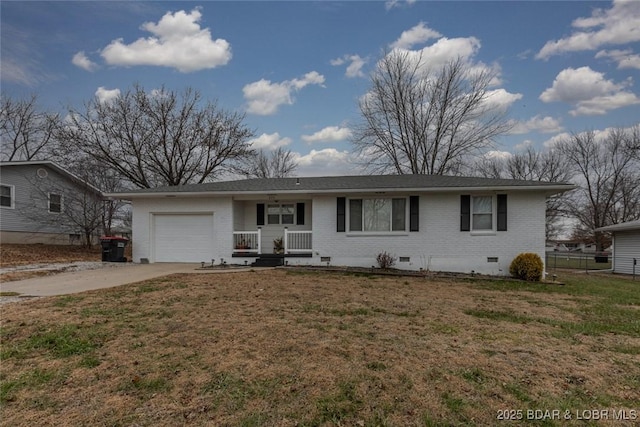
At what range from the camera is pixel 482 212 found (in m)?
12.5

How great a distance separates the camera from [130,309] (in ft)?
20.1

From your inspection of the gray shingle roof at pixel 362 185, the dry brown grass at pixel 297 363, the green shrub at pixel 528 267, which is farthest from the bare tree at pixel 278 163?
the dry brown grass at pixel 297 363

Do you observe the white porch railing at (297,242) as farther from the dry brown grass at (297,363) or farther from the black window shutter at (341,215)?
the dry brown grass at (297,363)

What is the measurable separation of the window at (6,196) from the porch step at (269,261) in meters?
14.1

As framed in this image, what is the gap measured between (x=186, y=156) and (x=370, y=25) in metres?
15.7

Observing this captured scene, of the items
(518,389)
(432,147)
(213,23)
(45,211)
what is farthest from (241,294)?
(432,147)

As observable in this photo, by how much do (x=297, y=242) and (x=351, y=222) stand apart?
2.22m

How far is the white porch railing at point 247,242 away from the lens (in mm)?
13633

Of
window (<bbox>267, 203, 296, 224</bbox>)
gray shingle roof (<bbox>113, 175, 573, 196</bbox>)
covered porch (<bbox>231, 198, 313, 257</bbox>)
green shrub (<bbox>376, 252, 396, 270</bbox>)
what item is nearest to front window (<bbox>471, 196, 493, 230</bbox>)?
gray shingle roof (<bbox>113, 175, 573, 196</bbox>)

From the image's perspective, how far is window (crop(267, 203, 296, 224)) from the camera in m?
14.8

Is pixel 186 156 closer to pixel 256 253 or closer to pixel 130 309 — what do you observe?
pixel 256 253

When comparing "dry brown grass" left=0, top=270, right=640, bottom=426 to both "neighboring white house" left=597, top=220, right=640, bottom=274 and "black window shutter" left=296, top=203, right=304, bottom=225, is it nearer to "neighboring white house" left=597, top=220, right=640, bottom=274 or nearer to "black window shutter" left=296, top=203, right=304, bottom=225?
"black window shutter" left=296, top=203, right=304, bottom=225

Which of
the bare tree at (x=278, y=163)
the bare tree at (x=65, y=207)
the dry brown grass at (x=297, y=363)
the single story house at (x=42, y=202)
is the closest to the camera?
the dry brown grass at (x=297, y=363)

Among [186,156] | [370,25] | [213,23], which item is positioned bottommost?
[186,156]
